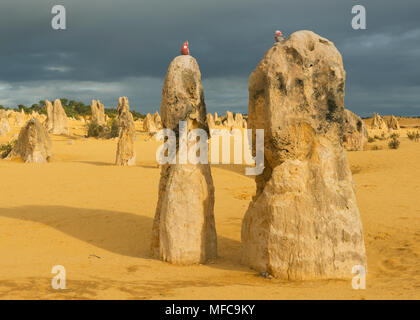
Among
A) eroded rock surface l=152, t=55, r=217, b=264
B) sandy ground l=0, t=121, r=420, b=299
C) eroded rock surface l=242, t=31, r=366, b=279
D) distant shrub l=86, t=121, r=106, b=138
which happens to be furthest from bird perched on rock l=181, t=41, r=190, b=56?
distant shrub l=86, t=121, r=106, b=138

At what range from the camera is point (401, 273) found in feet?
19.3

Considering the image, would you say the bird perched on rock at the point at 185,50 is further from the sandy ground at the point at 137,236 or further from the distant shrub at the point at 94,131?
the distant shrub at the point at 94,131

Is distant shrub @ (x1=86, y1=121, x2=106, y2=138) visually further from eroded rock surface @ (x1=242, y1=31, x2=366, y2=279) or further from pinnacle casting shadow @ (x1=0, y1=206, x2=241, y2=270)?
eroded rock surface @ (x1=242, y1=31, x2=366, y2=279)

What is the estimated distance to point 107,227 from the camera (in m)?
9.10

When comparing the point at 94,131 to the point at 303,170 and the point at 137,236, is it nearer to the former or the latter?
the point at 137,236

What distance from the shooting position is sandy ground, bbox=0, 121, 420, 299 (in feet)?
15.3

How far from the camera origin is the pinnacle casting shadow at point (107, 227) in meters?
7.45

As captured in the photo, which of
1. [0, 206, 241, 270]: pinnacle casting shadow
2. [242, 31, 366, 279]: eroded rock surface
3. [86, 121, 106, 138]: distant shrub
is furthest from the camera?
[86, 121, 106, 138]: distant shrub

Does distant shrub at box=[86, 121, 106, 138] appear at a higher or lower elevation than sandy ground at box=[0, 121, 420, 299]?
higher

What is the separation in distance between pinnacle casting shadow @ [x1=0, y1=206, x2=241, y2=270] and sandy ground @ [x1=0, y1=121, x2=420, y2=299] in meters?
0.02

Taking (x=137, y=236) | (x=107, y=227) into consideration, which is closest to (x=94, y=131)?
(x=107, y=227)

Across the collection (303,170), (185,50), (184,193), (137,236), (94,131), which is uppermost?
(94,131)

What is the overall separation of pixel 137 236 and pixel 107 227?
38.7 inches

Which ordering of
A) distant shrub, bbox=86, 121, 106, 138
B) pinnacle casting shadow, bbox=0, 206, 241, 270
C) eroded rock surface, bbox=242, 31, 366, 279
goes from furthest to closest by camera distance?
distant shrub, bbox=86, 121, 106, 138, pinnacle casting shadow, bbox=0, 206, 241, 270, eroded rock surface, bbox=242, 31, 366, 279
